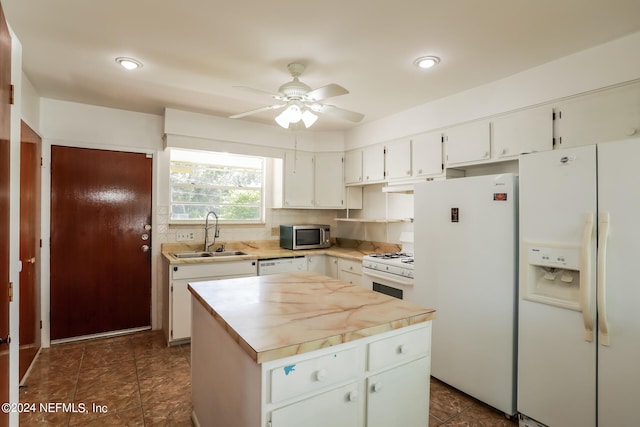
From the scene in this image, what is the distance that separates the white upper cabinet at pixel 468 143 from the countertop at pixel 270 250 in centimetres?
137

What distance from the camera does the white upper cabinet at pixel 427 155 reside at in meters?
3.19

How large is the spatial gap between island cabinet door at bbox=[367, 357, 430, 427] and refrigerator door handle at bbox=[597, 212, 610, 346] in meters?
0.97

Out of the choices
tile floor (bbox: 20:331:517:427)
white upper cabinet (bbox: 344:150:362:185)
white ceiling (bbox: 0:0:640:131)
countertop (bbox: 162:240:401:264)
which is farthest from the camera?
white upper cabinet (bbox: 344:150:362:185)

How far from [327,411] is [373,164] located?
309 centimetres

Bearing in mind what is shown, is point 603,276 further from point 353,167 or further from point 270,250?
point 270,250

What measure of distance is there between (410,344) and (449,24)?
1.82 metres

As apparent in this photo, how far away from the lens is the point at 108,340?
137 inches

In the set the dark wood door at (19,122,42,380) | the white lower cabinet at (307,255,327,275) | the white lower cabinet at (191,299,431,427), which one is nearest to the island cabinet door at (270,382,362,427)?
the white lower cabinet at (191,299,431,427)

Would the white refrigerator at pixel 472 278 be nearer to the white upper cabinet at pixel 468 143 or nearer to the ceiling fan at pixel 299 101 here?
the white upper cabinet at pixel 468 143

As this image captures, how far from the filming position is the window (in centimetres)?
394

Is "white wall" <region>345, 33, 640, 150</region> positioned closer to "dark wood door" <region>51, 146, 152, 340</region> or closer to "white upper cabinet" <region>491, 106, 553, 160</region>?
"white upper cabinet" <region>491, 106, 553, 160</region>

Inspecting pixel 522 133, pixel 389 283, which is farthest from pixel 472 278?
pixel 522 133

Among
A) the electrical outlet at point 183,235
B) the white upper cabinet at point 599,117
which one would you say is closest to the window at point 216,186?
the electrical outlet at point 183,235

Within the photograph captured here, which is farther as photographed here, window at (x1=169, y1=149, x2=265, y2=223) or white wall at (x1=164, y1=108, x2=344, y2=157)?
window at (x1=169, y1=149, x2=265, y2=223)
